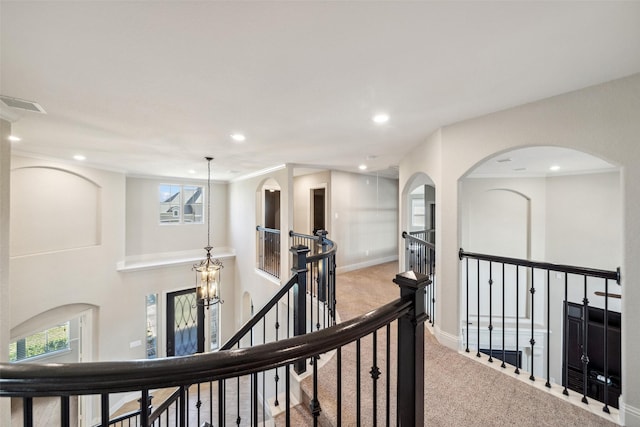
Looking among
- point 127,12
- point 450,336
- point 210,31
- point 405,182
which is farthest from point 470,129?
point 127,12

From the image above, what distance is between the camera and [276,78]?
6.18 ft

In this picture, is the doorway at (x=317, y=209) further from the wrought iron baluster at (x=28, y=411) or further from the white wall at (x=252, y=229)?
the wrought iron baluster at (x=28, y=411)

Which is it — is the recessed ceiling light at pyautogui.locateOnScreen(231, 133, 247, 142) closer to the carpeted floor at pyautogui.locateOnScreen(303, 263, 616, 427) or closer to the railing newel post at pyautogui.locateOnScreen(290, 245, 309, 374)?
the railing newel post at pyautogui.locateOnScreen(290, 245, 309, 374)

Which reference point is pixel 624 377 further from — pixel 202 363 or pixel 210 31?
pixel 210 31

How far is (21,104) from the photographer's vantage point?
2.25m

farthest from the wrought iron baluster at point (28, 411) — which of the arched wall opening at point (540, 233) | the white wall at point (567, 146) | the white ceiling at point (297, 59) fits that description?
the arched wall opening at point (540, 233)

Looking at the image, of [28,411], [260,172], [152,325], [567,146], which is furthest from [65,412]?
[152,325]

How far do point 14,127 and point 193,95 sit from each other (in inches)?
98.9

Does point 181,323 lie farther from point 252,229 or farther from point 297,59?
point 297,59

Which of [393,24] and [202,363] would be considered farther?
[393,24]

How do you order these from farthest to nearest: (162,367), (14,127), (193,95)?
(14,127)
(193,95)
(162,367)

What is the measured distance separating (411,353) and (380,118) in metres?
2.18

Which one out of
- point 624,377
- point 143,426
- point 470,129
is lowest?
point 624,377

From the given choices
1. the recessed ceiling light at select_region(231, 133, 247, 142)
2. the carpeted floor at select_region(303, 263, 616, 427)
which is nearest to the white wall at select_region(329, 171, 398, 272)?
the recessed ceiling light at select_region(231, 133, 247, 142)
